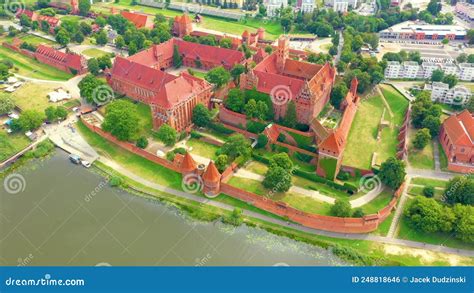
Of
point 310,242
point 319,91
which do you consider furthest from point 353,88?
point 310,242

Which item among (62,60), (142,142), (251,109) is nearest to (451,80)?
(251,109)

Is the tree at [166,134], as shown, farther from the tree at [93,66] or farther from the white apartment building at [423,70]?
the white apartment building at [423,70]

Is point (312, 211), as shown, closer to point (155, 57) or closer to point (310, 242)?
point (310, 242)

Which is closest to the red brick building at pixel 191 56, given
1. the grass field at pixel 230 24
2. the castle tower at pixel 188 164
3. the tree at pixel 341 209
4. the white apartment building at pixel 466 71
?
the grass field at pixel 230 24

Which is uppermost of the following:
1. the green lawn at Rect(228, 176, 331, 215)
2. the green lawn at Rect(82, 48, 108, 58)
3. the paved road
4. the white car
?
the green lawn at Rect(82, 48, 108, 58)

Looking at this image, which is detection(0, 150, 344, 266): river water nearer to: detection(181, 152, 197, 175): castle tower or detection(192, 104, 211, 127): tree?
detection(181, 152, 197, 175): castle tower

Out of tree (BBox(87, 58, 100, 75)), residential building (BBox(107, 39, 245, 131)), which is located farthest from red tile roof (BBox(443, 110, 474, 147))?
tree (BBox(87, 58, 100, 75))

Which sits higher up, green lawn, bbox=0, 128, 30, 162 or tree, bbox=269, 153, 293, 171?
tree, bbox=269, 153, 293, 171

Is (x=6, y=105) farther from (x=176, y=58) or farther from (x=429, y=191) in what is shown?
(x=429, y=191)
